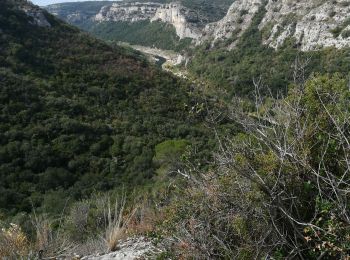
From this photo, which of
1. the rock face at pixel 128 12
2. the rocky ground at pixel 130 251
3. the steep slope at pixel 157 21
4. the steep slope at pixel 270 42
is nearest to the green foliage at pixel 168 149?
the rocky ground at pixel 130 251

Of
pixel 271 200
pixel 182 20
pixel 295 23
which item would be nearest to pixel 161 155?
pixel 271 200

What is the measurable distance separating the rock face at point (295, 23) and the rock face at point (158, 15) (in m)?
33.0

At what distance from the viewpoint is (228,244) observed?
13.2 feet

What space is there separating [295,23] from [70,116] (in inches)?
1986

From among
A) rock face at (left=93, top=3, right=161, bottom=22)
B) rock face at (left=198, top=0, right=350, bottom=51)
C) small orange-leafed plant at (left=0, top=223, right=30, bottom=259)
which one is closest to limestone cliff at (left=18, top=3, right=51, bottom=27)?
rock face at (left=198, top=0, right=350, bottom=51)

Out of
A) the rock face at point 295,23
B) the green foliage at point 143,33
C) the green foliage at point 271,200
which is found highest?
the green foliage at point 271,200

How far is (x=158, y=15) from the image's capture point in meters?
154

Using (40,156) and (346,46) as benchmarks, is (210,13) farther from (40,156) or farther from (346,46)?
(40,156)

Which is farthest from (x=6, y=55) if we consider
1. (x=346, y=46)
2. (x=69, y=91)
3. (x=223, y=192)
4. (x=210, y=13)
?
(x=210, y=13)

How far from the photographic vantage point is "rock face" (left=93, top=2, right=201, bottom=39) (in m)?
127

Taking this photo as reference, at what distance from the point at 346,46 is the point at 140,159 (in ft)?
136

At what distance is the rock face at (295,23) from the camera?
58031 millimetres

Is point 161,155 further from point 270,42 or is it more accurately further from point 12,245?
point 270,42

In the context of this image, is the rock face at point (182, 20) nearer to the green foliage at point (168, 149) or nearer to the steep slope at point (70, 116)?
the steep slope at point (70, 116)
